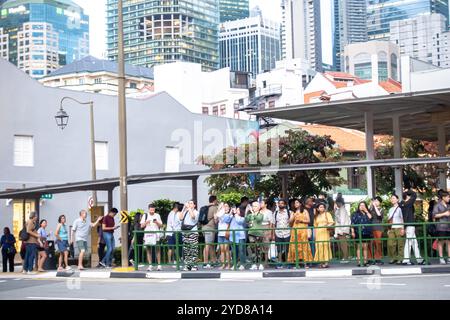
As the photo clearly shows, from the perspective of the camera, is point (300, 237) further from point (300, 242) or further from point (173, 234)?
point (173, 234)

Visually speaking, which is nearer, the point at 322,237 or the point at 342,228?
the point at 342,228

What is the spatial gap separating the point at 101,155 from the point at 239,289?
92.5ft

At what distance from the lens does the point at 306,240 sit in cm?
1970

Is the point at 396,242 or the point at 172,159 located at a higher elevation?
the point at 172,159

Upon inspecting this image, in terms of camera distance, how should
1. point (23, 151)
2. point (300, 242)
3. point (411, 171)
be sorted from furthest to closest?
point (411, 171) < point (23, 151) < point (300, 242)

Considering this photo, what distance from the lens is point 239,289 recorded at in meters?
15.2

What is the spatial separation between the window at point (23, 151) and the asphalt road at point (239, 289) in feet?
66.2

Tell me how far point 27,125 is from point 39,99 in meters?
1.54

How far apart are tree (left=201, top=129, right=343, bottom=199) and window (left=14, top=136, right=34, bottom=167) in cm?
956

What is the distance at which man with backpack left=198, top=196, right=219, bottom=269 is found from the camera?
66.9ft

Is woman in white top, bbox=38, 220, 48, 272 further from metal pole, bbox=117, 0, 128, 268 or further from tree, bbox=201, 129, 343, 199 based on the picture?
tree, bbox=201, 129, 343, 199

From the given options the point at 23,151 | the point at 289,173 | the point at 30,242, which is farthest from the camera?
the point at 23,151

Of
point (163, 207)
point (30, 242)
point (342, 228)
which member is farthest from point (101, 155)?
point (342, 228)
